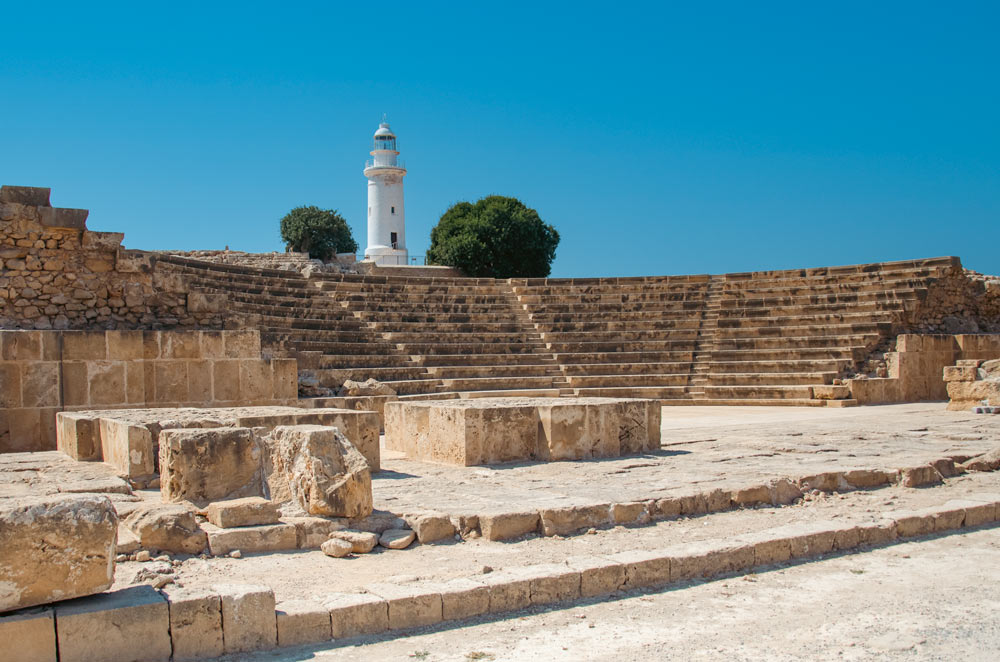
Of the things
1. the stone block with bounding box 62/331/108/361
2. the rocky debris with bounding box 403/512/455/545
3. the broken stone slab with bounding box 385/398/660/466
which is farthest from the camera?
the stone block with bounding box 62/331/108/361

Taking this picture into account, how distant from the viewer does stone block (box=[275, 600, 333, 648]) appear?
387 cm

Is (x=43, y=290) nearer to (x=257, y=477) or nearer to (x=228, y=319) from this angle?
(x=228, y=319)

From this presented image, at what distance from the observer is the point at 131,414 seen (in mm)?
7723

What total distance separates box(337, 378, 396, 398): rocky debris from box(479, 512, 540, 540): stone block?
7.56 meters

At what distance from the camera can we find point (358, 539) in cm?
507

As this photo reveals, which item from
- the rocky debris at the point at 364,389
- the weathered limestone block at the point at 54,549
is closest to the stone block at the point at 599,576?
the weathered limestone block at the point at 54,549

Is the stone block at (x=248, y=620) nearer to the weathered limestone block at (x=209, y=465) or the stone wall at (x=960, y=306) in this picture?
the weathered limestone block at (x=209, y=465)

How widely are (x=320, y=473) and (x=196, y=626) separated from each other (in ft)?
5.99

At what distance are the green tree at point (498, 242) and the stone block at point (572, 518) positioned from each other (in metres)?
35.1

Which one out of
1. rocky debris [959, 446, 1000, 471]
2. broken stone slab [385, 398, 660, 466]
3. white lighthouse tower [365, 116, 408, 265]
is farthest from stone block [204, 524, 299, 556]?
white lighthouse tower [365, 116, 408, 265]

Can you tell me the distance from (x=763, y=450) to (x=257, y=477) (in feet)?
16.7

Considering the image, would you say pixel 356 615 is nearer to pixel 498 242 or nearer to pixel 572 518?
pixel 572 518

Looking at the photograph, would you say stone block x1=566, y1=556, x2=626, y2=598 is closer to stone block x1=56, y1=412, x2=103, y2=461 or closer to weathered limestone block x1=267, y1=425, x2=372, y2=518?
weathered limestone block x1=267, y1=425, x2=372, y2=518

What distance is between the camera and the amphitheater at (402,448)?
3.99 meters
